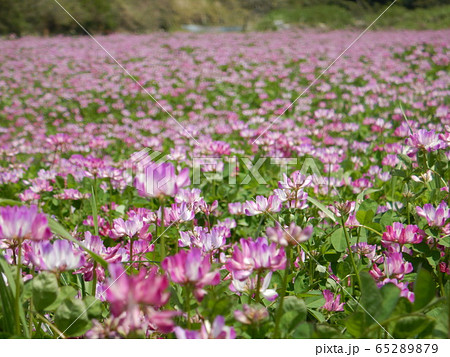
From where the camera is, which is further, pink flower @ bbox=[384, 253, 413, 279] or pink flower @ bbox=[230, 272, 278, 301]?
pink flower @ bbox=[384, 253, 413, 279]

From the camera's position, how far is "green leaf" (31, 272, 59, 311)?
0.93m

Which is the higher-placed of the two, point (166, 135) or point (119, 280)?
point (119, 280)

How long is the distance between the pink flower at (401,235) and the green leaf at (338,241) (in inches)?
6.7

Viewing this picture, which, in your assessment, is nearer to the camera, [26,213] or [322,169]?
[26,213]

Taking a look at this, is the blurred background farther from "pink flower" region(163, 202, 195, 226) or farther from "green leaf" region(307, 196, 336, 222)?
"pink flower" region(163, 202, 195, 226)

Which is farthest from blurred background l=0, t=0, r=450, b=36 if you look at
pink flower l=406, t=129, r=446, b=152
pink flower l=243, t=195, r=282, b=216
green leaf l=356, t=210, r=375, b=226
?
pink flower l=243, t=195, r=282, b=216

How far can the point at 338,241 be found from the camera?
1464 mm

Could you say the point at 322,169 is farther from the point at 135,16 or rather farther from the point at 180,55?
the point at 135,16

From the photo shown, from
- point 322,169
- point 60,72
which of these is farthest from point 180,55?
point 322,169

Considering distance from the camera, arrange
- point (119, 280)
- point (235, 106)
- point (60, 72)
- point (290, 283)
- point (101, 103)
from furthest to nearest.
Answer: point (60, 72)
point (101, 103)
point (235, 106)
point (290, 283)
point (119, 280)

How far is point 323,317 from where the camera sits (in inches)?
47.4

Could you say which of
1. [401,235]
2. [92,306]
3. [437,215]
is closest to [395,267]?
[401,235]

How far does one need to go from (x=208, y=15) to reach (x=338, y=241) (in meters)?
24.0

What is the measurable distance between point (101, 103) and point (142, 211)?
5.47 m
